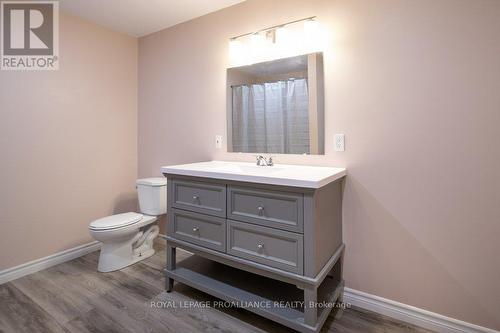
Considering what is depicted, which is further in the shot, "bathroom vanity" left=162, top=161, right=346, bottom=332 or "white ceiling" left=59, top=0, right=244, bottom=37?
"white ceiling" left=59, top=0, right=244, bottom=37

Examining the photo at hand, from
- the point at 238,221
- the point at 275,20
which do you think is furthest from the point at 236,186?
the point at 275,20

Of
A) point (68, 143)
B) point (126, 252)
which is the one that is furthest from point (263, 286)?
point (68, 143)

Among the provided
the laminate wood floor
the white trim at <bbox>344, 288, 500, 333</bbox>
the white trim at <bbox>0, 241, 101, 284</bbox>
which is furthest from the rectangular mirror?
the white trim at <bbox>0, 241, 101, 284</bbox>

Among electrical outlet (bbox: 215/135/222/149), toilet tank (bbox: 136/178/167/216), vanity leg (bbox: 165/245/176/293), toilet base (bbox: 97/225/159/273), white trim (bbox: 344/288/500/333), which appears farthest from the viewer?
toilet tank (bbox: 136/178/167/216)

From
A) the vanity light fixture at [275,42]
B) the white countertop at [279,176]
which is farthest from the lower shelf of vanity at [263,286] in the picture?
the vanity light fixture at [275,42]

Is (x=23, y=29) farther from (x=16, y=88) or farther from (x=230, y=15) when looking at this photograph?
(x=230, y=15)

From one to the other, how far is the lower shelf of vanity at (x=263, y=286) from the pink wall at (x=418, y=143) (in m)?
0.28

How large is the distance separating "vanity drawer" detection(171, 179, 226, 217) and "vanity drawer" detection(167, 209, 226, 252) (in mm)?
44

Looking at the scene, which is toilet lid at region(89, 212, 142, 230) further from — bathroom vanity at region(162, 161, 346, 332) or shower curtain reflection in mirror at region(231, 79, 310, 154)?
shower curtain reflection in mirror at region(231, 79, 310, 154)

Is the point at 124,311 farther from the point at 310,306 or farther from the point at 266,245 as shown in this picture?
the point at 310,306

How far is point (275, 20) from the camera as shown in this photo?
1953mm

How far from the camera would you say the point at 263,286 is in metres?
1.71

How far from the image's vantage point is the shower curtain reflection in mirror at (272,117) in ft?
6.17

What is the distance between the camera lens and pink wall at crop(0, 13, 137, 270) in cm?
209
